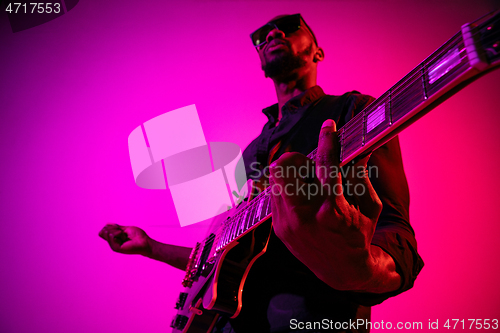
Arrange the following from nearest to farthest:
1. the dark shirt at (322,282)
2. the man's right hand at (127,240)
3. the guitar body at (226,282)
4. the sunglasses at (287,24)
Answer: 1. the dark shirt at (322,282)
2. the guitar body at (226,282)
3. the man's right hand at (127,240)
4. the sunglasses at (287,24)

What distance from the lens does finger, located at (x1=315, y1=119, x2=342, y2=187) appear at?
529 mm

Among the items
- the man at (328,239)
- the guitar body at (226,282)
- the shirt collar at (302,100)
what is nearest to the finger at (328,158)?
the man at (328,239)

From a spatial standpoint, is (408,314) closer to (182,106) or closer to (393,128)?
(393,128)

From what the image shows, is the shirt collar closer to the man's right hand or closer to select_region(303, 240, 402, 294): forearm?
select_region(303, 240, 402, 294): forearm

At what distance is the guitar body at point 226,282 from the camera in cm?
88

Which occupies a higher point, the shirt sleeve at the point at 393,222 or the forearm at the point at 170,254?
the shirt sleeve at the point at 393,222

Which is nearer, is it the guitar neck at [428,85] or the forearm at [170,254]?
the guitar neck at [428,85]

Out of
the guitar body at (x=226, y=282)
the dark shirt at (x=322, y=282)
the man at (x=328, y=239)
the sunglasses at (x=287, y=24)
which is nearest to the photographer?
the man at (x=328, y=239)

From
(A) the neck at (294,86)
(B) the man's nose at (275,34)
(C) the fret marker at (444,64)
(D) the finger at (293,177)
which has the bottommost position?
(D) the finger at (293,177)

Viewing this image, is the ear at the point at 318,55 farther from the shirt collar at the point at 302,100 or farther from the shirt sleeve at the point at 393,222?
the shirt sleeve at the point at 393,222

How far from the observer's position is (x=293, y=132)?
1.17 metres

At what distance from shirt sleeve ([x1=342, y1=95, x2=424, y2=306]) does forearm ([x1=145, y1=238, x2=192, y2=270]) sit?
3.55 feet

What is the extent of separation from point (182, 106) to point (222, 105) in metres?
0.36

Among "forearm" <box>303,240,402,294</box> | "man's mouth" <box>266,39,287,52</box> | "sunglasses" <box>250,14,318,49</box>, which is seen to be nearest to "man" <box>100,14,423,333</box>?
"forearm" <box>303,240,402,294</box>
